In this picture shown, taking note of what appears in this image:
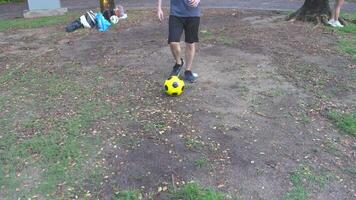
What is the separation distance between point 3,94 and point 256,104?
3.15m

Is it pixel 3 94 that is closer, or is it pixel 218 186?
pixel 218 186

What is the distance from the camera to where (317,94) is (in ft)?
17.8

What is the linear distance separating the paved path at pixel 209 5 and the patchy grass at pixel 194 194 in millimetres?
9202

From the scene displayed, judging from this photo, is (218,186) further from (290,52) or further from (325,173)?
(290,52)

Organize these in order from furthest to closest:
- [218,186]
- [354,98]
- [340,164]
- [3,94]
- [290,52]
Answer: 1. [290,52]
2. [3,94]
3. [354,98]
4. [340,164]
5. [218,186]

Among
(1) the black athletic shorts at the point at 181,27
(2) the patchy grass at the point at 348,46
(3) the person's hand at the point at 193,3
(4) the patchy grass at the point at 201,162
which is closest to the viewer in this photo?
(4) the patchy grass at the point at 201,162

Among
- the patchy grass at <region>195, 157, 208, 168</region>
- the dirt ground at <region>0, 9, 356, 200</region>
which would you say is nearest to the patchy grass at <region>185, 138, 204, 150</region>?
the dirt ground at <region>0, 9, 356, 200</region>

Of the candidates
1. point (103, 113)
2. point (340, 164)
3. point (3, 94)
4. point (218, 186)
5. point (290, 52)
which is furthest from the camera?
point (290, 52)

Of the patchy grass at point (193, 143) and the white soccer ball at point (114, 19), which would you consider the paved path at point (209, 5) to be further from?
the patchy grass at point (193, 143)

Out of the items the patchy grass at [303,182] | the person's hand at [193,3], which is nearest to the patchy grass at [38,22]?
the person's hand at [193,3]

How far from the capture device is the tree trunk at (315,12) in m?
9.23

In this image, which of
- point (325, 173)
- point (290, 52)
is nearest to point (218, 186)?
point (325, 173)

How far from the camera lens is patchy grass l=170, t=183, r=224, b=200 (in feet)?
11.2

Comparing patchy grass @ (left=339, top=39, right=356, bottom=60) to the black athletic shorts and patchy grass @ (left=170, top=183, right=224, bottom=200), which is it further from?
patchy grass @ (left=170, top=183, right=224, bottom=200)
